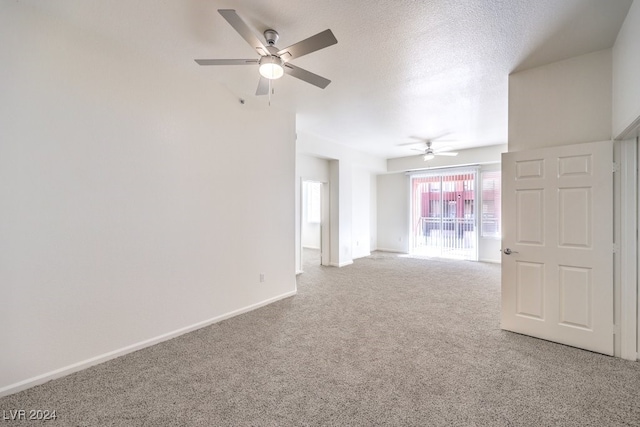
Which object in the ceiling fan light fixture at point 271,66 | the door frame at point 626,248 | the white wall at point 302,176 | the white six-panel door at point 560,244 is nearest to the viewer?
the ceiling fan light fixture at point 271,66

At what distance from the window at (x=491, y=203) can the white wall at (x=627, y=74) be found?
4826 millimetres

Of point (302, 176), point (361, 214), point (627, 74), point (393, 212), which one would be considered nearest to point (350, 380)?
point (627, 74)

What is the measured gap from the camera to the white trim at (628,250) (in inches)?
98.3

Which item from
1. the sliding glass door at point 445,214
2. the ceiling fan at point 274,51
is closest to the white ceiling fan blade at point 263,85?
the ceiling fan at point 274,51

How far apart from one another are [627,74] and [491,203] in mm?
5291

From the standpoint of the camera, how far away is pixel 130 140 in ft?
8.85

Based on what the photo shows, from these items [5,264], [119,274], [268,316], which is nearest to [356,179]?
[268,316]

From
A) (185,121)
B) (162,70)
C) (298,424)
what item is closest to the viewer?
(298,424)

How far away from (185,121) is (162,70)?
1.69ft

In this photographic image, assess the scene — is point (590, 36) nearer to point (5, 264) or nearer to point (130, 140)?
point (130, 140)

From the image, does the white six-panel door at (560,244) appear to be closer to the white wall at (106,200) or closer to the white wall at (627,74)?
the white wall at (627,74)

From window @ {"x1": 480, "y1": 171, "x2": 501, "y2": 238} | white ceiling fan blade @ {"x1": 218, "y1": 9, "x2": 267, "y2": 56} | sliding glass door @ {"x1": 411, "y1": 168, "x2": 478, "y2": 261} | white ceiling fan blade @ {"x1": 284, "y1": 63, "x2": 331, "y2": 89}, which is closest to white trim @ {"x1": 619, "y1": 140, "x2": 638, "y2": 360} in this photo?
white ceiling fan blade @ {"x1": 284, "y1": 63, "x2": 331, "y2": 89}

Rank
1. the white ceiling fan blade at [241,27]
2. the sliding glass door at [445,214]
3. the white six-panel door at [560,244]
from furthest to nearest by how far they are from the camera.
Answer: the sliding glass door at [445,214]
the white six-panel door at [560,244]
the white ceiling fan blade at [241,27]

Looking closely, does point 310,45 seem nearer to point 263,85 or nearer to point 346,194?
point 263,85
